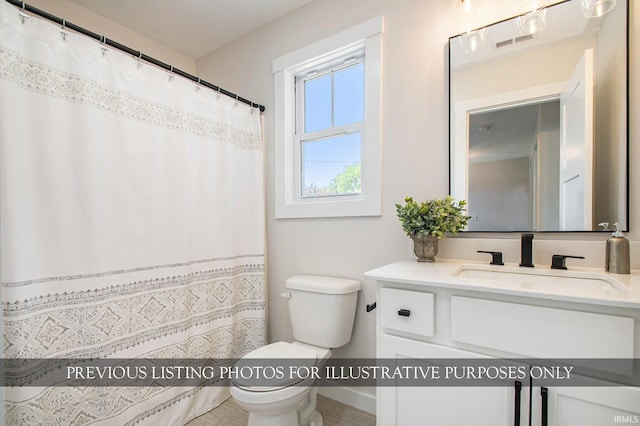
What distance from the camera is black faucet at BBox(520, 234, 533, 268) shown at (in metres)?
1.17

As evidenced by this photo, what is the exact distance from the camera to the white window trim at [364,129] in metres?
1.60

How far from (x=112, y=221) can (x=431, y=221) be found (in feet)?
4.77

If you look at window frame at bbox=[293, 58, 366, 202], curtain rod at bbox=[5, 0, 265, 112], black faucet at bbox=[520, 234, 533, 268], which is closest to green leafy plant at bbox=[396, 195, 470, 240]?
black faucet at bbox=[520, 234, 533, 268]

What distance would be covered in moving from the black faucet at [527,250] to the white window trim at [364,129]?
2.17 feet

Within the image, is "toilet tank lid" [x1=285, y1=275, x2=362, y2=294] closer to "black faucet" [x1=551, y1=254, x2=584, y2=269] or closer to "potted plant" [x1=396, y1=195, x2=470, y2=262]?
"potted plant" [x1=396, y1=195, x2=470, y2=262]

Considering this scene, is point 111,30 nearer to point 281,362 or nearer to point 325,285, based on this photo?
point 325,285

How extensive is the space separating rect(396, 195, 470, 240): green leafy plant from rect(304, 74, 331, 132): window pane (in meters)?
0.89

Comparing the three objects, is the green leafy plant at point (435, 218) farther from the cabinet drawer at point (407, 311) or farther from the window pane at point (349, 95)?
the window pane at point (349, 95)

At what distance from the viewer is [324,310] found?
1.56 meters

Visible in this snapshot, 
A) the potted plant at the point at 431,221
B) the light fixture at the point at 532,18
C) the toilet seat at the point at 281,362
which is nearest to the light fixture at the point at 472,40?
the light fixture at the point at 532,18

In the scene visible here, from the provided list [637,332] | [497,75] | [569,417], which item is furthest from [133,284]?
[497,75]

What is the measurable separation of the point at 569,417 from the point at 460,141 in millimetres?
1085

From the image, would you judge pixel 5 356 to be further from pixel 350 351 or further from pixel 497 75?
pixel 497 75

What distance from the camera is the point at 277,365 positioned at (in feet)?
4.38
